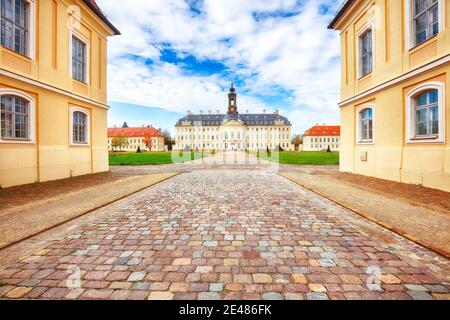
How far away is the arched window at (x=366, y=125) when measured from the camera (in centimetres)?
1197

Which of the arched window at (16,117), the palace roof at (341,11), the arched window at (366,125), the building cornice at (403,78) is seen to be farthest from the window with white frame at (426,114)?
the arched window at (16,117)

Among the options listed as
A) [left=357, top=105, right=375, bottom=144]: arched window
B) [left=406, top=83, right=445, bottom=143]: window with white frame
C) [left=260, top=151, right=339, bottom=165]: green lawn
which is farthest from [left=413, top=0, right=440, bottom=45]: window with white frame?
[left=260, top=151, right=339, bottom=165]: green lawn

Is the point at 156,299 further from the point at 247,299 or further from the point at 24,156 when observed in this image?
the point at 24,156

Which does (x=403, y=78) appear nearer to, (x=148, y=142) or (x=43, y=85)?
(x=43, y=85)

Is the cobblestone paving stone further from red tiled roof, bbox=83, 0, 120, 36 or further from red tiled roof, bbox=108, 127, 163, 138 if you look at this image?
red tiled roof, bbox=108, 127, 163, 138

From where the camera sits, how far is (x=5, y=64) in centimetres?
886

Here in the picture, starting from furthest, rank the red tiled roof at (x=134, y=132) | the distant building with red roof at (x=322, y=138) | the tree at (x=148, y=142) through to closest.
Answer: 1. the distant building with red roof at (x=322, y=138)
2. the red tiled roof at (x=134, y=132)
3. the tree at (x=148, y=142)

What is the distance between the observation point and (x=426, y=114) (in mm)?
8984

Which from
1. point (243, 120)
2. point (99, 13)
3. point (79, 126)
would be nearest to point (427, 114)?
point (79, 126)

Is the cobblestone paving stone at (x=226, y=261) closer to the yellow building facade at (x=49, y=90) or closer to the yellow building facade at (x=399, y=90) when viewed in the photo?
the yellow building facade at (x=399, y=90)

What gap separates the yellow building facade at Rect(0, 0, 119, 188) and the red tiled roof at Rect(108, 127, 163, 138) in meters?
91.3

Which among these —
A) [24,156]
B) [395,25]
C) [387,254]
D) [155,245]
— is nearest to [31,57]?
[24,156]

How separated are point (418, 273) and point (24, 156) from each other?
1249 cm

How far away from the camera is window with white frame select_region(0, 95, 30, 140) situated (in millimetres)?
9070
